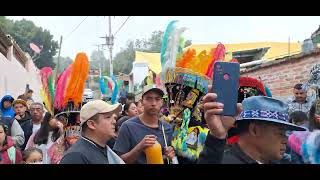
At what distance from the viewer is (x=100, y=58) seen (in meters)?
52.2

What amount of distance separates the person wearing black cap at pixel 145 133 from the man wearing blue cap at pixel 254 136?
38.5 inches

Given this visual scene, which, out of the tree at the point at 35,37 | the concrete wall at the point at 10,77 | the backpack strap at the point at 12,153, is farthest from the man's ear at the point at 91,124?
the tree at the point at 35,37

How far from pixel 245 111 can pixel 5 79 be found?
8.45 m

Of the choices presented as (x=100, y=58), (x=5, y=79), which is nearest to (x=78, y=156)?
(x=5, y=79)

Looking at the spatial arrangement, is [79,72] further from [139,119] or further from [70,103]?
[139,119]

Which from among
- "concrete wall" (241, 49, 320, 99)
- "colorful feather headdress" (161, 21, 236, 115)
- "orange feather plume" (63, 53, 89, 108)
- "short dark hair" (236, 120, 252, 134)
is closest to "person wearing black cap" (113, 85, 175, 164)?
"colorful feather headdress" (161, 21, 236, 115)

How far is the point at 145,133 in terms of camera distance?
323 centimetres

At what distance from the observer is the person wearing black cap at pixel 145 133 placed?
3023mm

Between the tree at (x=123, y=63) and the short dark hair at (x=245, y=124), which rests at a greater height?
the tree at (x=123, y=63)

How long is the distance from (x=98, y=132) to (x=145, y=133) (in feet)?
1.84

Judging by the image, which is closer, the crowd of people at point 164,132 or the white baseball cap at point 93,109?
the crowd of people at point 164,132

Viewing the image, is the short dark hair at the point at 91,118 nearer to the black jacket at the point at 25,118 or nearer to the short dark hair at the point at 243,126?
the short dark hair at the point at 243,126

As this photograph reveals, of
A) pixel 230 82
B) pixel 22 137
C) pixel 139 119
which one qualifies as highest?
pixel 230 82

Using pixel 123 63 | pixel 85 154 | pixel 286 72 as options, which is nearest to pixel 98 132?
pixel 85 154
